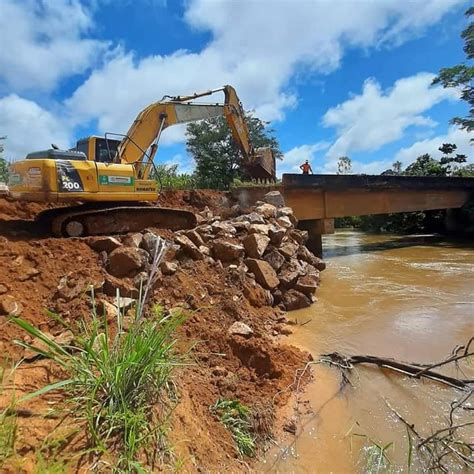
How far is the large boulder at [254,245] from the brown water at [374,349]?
1.52m

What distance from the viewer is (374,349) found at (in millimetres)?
5094

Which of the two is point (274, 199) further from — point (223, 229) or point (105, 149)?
point (105, 149)

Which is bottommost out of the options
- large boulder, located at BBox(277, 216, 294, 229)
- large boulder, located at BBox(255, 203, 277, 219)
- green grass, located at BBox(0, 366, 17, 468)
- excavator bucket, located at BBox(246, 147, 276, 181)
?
green grass, located at BBox(0, 366, 17, 468)

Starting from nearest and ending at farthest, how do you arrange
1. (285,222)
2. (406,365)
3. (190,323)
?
(406,365)
(190,323)
(285,222)

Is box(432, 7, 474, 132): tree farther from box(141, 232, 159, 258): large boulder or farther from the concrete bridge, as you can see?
box(141, 232, 159, 258): large boulder

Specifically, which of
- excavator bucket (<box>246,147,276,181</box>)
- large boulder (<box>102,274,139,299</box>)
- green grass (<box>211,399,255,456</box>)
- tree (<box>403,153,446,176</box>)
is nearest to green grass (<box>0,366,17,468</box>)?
green grass (<box>211,399,255,456</box>)

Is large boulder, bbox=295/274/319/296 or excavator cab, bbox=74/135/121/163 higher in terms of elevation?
excavator cab, bbox=74/135/121/163

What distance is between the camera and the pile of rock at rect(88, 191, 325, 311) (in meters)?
5.33

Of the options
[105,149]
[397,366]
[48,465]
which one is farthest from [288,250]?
[48,465]

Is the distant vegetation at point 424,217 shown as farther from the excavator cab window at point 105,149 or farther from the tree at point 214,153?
the excavator cab window at point 105,149

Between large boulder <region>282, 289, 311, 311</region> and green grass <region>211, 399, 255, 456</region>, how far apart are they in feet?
12.9

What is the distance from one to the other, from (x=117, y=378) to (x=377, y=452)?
2.24m

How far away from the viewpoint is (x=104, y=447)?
1954 mm

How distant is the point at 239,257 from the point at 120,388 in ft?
16.4
